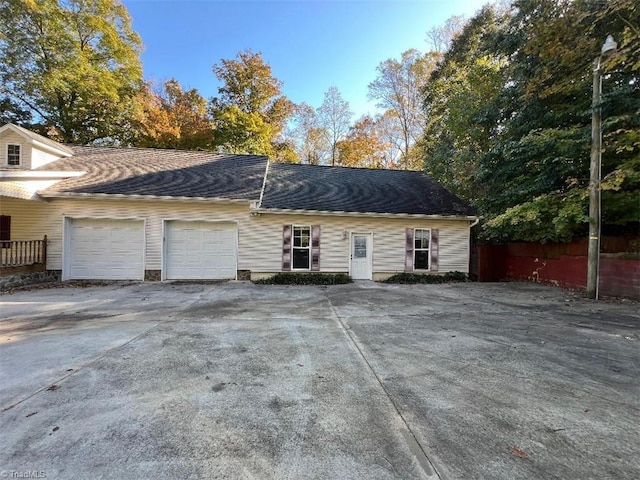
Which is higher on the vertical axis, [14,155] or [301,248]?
[14,155]

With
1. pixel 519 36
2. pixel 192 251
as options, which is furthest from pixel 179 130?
pixel 519 36

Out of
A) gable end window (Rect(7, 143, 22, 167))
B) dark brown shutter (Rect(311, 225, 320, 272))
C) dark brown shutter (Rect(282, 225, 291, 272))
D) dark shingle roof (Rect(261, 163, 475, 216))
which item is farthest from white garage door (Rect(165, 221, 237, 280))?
gable end window (Rect(7, 143, 22, 167))

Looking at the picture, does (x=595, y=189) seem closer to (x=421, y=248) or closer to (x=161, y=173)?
(x=421, y=248)

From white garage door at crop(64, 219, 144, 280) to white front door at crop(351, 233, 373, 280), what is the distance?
7456mm

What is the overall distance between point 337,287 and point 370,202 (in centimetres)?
388

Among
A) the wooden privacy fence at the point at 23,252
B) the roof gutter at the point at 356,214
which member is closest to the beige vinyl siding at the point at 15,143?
the wooden privacy fence at the point at 23,252

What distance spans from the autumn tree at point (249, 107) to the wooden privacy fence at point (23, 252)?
45.8 feet

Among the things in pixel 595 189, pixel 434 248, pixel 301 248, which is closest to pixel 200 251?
pixel 301 248

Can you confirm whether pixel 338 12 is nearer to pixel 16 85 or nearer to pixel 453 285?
pixel 453 285

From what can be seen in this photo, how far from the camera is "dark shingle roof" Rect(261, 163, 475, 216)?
458 inches

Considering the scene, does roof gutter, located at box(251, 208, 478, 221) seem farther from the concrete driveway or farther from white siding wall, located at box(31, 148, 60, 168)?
white siding wall, located at box(31, 148, 60, 168)

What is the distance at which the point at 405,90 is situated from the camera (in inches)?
908

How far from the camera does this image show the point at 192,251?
11.0m

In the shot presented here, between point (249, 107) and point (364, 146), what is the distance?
9523 mm
